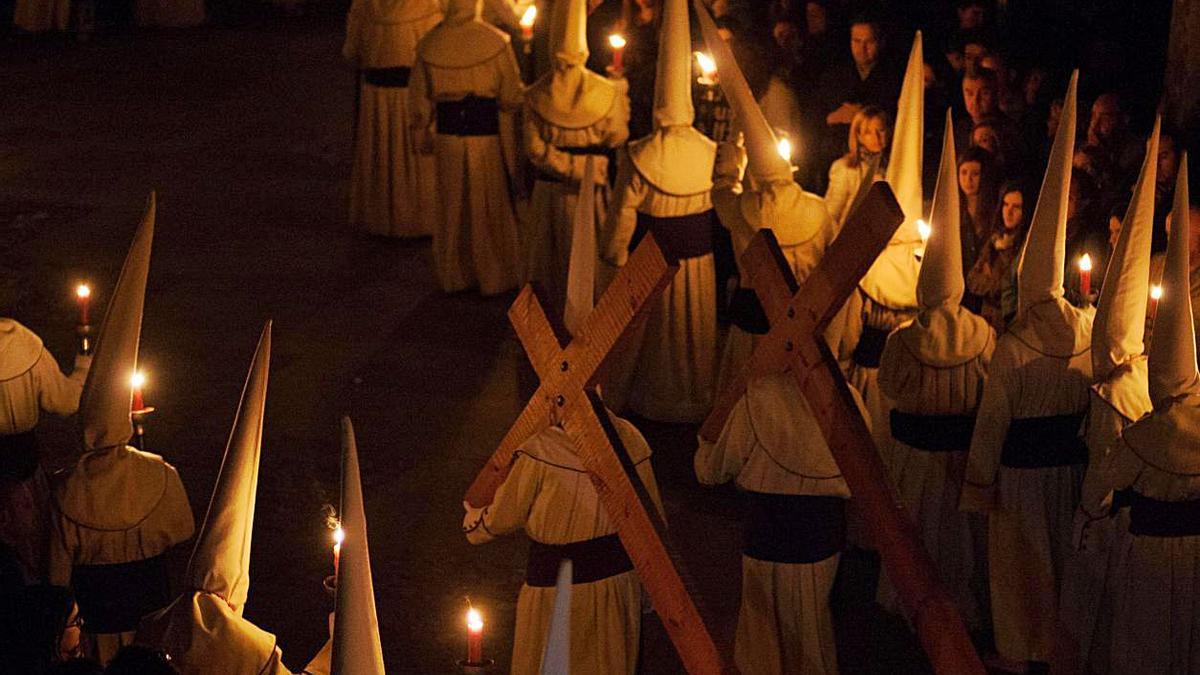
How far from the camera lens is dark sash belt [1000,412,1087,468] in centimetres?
739

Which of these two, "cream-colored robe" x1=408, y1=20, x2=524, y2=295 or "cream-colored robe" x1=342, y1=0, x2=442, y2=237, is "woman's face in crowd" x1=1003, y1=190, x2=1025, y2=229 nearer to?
"cream-colored robe" x1=408, y1=20, x2=524, y2=295

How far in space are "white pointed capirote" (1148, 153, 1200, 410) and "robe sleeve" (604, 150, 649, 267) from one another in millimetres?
3331

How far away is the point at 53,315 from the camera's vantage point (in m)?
11.7

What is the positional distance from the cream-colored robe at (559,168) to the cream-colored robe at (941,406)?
2.65 m

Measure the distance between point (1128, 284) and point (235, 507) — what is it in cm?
328

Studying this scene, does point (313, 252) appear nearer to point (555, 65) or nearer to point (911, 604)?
point (555, 65)

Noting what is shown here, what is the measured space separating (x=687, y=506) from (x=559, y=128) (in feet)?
7.40

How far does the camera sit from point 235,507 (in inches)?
210

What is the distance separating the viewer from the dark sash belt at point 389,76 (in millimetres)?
12797

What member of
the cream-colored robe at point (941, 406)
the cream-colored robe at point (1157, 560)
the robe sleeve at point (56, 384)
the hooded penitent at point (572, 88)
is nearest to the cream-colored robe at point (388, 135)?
the hooded penitent at point (572, 88)

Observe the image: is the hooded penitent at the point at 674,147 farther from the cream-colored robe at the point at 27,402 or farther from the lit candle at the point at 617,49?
the cream-colored robe at the point at 27,402

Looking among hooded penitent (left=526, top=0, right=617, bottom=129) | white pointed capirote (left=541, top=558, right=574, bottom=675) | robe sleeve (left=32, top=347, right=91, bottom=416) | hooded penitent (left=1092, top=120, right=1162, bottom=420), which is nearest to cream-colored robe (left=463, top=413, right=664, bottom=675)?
hooded penitent (left=1092, top=120, right=1162, bottom=420)

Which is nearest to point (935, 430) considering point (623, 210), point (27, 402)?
point (623, 210)

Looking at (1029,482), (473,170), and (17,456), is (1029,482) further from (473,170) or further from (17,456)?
(473,170)
